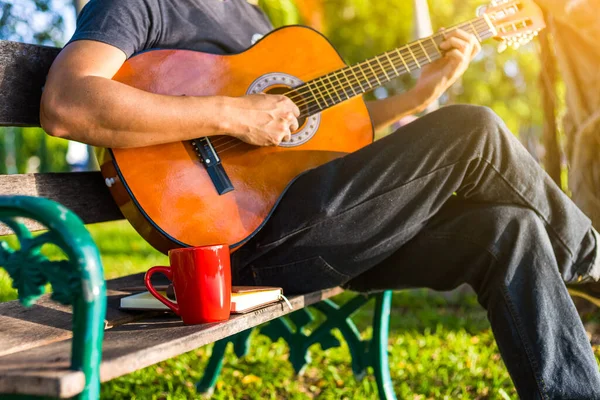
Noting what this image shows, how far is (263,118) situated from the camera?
74.2 inches

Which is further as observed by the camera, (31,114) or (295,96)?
(295,96)

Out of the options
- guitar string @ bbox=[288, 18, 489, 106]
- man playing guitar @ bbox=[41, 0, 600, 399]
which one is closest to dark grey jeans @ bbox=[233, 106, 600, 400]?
man playing guitar @ bbox=[41, 0, 600, 399]

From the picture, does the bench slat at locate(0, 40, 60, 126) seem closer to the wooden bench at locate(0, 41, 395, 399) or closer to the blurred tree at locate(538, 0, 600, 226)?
the wooden bench at locate(0, 41, 395, 399)

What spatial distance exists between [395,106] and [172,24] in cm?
99

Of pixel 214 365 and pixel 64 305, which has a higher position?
pixel 64 305

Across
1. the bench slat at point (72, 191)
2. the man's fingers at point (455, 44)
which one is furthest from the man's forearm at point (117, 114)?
the man's fingers at point (455, 44)

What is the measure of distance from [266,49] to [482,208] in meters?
0.87

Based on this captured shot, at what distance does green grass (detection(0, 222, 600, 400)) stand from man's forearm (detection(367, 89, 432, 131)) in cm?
107

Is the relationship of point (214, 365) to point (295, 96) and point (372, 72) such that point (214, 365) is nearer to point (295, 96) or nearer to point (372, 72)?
point (295, 96)

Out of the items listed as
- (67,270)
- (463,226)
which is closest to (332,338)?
(463,226)

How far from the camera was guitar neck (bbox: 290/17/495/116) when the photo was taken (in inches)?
83.5

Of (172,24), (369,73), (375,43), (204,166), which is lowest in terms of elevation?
(204,166)

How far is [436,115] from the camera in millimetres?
1817

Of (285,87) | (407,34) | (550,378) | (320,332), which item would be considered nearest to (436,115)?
(285,87)
